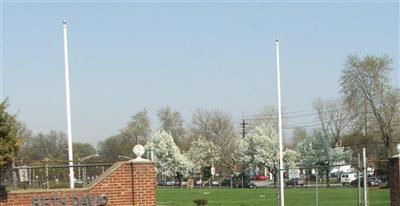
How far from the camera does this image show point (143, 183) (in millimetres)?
17844

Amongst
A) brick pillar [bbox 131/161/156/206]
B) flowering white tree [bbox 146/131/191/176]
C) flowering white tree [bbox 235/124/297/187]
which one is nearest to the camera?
brick pillar [bbox 131/161/156/206]

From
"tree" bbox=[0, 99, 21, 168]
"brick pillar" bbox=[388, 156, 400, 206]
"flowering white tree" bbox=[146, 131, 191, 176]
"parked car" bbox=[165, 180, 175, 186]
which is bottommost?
"parked car" bbox=[165, 180, 175, 186]

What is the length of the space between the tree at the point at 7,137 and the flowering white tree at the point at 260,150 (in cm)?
7557

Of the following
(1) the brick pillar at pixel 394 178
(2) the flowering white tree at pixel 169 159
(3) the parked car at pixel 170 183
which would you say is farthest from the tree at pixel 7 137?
(3) the parked car at pixel 170 183

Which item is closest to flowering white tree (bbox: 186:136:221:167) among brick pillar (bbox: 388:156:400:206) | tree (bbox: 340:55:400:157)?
tree (bbox: 340:55:400:157)

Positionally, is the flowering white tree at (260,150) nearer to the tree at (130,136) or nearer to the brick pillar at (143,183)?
the tree at (130,136)

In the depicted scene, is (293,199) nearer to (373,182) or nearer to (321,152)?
(373,182)

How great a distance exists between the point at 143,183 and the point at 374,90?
2220 inches

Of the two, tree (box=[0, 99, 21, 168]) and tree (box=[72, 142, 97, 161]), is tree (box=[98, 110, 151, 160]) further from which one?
tree (box=[0, 99, 21, 168])

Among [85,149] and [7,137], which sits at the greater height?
[7,137]

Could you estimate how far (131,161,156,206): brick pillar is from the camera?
17688 millimetres

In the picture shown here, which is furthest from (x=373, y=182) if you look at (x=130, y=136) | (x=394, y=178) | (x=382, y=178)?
(x=130, y=136)

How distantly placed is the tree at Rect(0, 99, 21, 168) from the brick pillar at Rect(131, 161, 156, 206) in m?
3.21

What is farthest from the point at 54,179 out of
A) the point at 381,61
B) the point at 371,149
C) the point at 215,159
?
the point at 215,159
